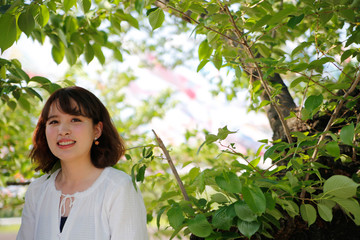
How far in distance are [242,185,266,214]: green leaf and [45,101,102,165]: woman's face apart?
623mm

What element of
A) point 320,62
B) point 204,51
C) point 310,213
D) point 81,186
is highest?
point 204,51

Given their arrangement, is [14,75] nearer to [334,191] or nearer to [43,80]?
[43,80]

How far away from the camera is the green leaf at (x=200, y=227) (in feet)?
3.45

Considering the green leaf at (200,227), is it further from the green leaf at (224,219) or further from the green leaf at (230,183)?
the green leaf at (230,183)

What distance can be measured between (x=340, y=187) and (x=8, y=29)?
1013 millimetres

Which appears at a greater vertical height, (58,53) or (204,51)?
(58,53)

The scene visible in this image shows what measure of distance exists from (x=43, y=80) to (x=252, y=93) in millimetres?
734

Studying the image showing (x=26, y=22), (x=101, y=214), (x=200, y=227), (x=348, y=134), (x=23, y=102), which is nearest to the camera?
(x=348, y=134)

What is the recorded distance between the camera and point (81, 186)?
1.38 meters

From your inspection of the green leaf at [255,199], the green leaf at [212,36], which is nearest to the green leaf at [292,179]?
the green leaf at [255,199]

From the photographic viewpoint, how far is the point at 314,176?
1373 mm

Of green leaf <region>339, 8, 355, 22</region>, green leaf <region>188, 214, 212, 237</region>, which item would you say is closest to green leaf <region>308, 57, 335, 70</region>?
green leaf <region>339, 8, 355, 22</region>

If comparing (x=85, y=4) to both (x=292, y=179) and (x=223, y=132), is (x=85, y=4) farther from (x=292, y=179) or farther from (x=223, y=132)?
(x=292, y=179)

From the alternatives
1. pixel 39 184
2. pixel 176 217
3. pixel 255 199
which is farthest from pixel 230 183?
pixel 39 184
